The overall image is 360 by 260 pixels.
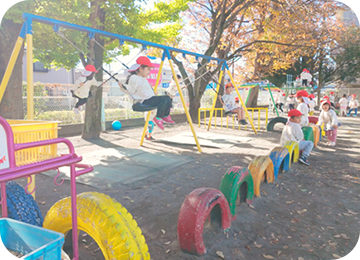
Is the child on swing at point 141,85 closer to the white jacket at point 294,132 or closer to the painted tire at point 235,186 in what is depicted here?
the white jacket at point 294,132

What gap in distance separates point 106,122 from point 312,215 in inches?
395

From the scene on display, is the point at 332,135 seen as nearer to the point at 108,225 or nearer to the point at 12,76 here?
the point at 108,225

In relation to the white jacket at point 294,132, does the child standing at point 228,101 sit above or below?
above

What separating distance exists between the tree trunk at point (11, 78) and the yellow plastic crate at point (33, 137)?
4.73 m

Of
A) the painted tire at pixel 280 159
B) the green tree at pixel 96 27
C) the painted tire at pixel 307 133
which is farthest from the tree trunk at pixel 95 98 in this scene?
the painted tire at pixel 307 133

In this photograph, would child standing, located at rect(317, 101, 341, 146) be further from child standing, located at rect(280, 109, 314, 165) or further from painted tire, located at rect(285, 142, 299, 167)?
painted tire, located at rect(285, 142, 299, 167)

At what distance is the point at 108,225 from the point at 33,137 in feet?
3.37

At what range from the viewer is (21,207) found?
2389 millimetres

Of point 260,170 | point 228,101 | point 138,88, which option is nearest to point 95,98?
point 138,88

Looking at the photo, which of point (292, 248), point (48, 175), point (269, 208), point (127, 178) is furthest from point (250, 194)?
point (48, 175)

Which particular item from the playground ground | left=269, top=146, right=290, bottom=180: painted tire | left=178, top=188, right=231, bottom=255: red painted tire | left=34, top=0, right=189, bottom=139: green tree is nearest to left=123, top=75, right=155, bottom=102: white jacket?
left=34, top=0, right=189, bottom=139: green tree

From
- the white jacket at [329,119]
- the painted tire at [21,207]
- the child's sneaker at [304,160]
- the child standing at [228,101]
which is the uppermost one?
the child standing at [228,101]

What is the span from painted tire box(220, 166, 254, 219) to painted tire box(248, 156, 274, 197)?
0.32 metres

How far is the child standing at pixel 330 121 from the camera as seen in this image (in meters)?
8.02
